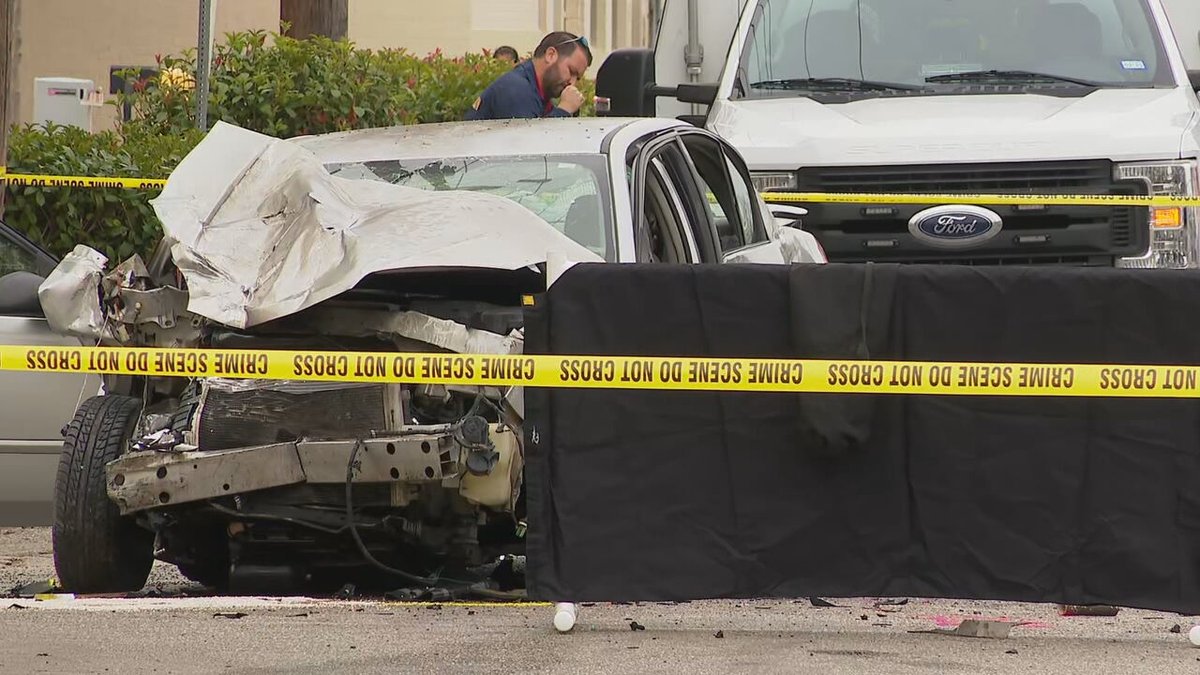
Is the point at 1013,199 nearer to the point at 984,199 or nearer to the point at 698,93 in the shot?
the point at 984,199

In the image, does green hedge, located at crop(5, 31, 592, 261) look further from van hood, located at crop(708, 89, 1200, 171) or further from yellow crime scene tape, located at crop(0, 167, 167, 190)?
van hood, located at crop(708, 89, 1200, 171)

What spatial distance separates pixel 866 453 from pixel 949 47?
17.6ft

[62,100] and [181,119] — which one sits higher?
[62,100]

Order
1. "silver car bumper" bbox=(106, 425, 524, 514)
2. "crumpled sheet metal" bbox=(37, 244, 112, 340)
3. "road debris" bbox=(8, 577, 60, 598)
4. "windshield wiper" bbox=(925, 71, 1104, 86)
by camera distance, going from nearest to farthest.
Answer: "silver car bumper" bbox=(106, 425, 524, 514) → "crumpled sheet metal" bbox=(37, 244, 112, 340) → "road debris" bbox=(8, 577, 60, 598) → "windshield wiper" bbox=(925, 71, 1104, 86)

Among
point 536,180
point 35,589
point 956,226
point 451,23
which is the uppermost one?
point 451,23

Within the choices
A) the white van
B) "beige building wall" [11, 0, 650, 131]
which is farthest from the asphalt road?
"beige building wall" [11, 0, 650, 131]

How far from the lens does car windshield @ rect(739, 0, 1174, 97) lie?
10.4 meters

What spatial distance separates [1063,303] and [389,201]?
2402 mm

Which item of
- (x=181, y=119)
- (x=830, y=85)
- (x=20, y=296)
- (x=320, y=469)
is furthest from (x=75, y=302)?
(x=181, y=119)

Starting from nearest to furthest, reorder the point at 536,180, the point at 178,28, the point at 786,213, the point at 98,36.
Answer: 1. the point at 536,180
2. the point at 786,213
3. the point at 98,36
4. the point at 178,28

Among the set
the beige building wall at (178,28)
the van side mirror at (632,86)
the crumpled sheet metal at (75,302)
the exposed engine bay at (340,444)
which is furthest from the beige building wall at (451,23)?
the exposed engine bay at (340,444)

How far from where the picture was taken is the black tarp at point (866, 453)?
555cm

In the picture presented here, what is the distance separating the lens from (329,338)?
6.43 m

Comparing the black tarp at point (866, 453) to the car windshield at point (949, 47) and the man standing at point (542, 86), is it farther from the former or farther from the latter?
the man standing at point (542, 86)
